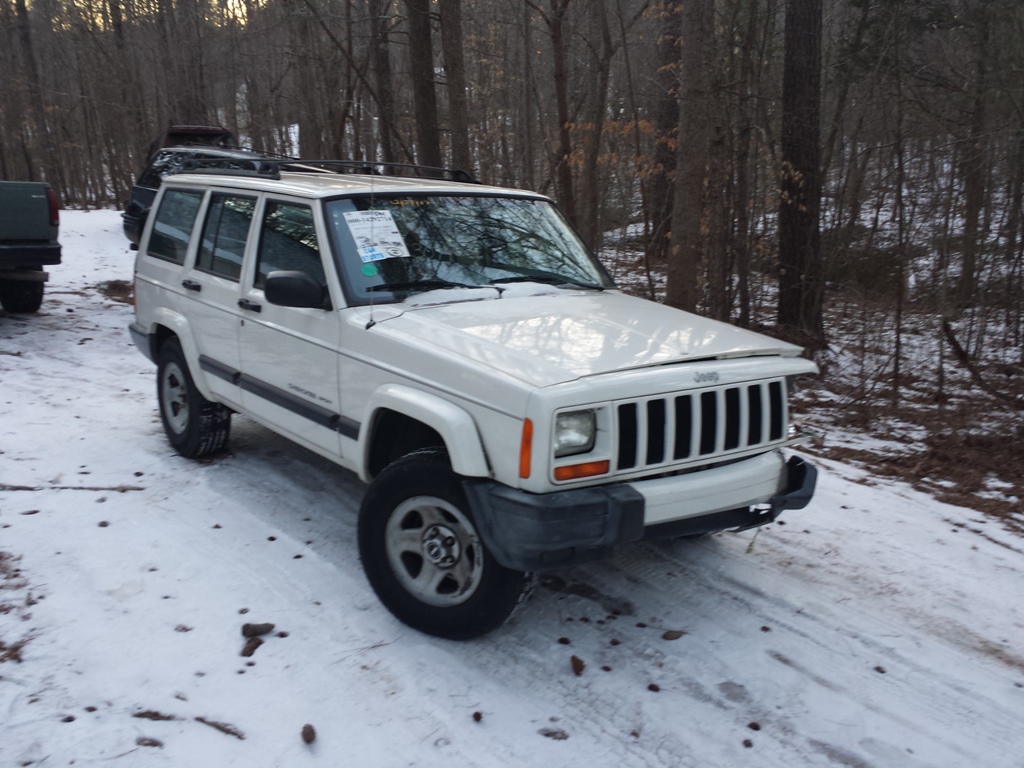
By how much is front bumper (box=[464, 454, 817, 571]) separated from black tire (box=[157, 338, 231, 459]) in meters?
2.97

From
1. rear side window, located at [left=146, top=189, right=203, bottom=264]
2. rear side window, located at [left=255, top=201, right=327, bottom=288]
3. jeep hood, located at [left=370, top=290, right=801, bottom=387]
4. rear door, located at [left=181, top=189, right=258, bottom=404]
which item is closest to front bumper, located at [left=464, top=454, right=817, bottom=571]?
jeep hood, located at [left=370, top=290, right=801, bottom=387]

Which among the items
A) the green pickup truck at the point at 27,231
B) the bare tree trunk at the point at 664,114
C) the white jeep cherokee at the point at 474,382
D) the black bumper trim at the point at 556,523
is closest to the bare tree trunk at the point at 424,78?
the bare tree trunk at the point at 664,114

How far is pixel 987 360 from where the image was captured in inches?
365

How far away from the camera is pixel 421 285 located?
13.9 feet

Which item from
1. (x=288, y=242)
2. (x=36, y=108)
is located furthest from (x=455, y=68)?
(x=36, y=108)

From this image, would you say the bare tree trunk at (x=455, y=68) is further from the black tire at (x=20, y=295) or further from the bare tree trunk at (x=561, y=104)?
the black tire at (x=20, y=295)

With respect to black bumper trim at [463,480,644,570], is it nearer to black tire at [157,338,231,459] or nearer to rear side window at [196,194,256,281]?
rear side window at [196,194,256,281]

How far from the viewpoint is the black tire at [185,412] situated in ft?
18.4

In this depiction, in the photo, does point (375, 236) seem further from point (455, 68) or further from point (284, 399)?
point (455, 68)

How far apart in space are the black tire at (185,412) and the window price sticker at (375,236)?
203 cm

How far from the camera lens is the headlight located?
3168 mm

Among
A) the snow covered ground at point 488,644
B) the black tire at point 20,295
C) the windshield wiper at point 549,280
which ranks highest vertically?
the windshield wiper at point 549,280

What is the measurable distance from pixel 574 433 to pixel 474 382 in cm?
48

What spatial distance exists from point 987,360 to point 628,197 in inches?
304
